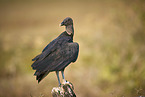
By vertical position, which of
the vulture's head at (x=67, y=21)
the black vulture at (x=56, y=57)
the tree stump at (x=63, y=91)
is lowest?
the tree stump at (x=63, y=91)

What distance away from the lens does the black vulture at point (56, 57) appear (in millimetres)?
5270

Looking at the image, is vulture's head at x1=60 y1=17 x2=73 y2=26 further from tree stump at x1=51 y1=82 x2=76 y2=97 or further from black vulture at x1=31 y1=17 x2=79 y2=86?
tree stump at x1=51 y1=82 x2=76 y2=97

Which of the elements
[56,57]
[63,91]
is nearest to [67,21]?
[56,57]

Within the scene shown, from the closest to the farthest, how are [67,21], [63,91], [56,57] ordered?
[56,57]
[63,91]
[67,21]

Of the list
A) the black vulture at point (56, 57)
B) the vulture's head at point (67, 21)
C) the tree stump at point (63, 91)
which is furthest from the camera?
the vulture's head at point (67, 21)

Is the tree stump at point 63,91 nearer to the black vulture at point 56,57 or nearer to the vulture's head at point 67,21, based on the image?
the black vulture at point 56,57

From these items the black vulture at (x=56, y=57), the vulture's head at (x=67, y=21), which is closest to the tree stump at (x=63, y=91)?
the black vulture at (x=56, y=57)

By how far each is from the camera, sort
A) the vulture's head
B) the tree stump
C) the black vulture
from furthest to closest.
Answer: the vulture's head < the tree stump < the black vulture

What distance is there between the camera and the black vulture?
527 cm

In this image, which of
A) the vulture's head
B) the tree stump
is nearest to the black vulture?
the vulture's head

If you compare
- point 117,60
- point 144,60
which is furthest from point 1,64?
point 144,60

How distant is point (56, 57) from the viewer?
539 centimetres

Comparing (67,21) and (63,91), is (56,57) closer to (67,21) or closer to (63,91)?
(63,91)

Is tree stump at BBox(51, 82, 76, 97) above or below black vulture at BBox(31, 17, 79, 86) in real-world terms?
below
